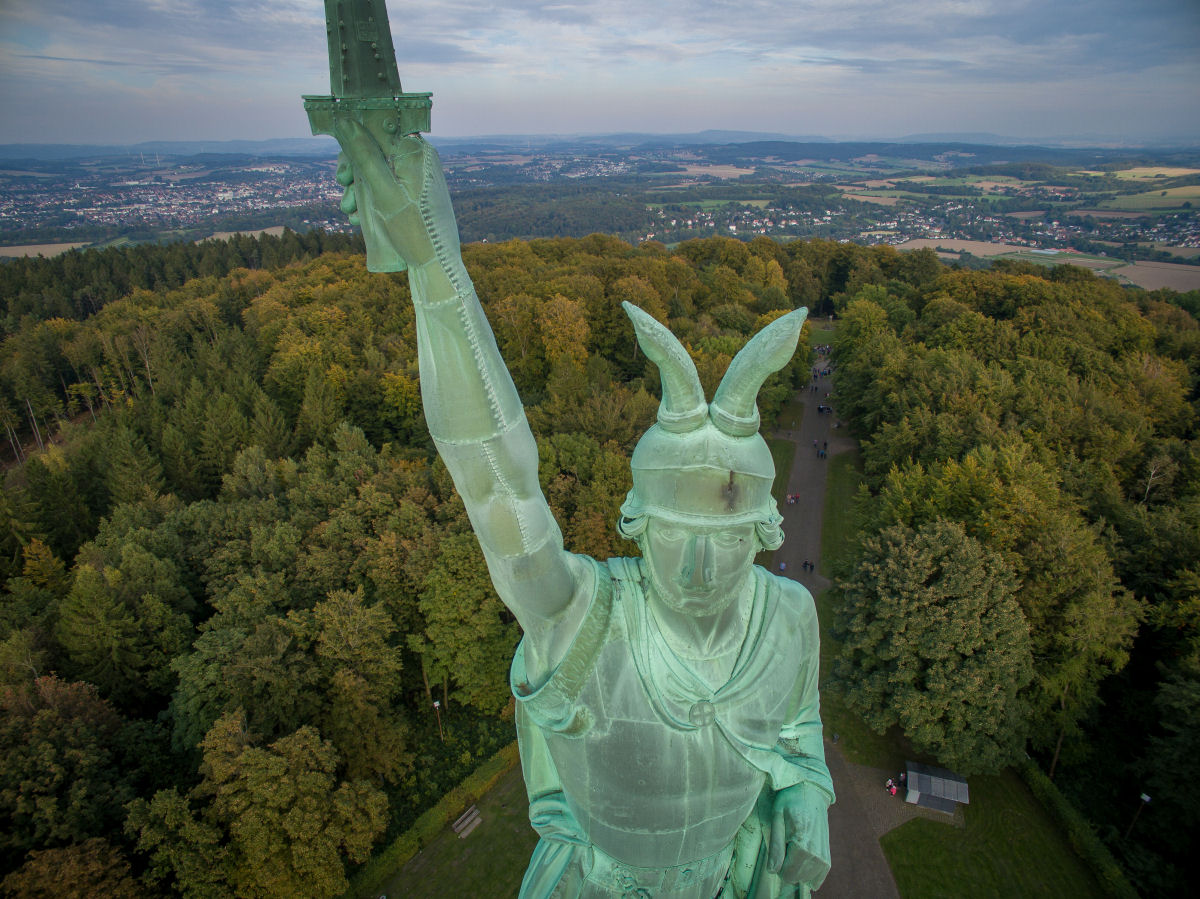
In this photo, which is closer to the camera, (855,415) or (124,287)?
(855,415)

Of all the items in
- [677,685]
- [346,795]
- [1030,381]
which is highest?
[677,685]

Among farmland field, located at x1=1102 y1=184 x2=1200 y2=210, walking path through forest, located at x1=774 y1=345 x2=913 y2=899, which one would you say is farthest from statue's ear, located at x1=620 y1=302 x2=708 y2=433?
farmland field, located at x1=1102 y1=184 x2=1200 y2=210

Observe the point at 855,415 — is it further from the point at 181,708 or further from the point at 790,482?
the point at 181,708

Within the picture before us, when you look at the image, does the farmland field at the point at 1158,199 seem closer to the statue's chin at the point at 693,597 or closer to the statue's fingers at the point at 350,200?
the statue's chin at the point at 693,597

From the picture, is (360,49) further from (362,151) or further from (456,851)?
(456,851)

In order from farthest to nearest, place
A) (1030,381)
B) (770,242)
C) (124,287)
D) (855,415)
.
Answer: (770,242) → (124,287) → (855,415) → (1030,381)

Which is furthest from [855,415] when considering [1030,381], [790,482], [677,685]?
[677,685]

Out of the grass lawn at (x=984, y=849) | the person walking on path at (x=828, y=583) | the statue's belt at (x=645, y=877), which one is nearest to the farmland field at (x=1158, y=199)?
the person walking on path at (x=828, y=583)
